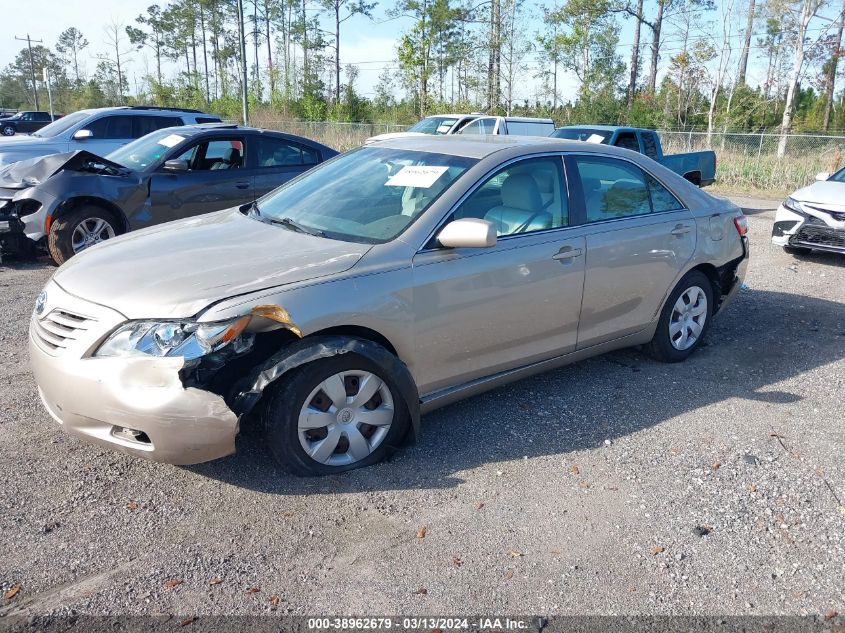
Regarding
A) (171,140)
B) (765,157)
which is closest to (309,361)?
(171,140)

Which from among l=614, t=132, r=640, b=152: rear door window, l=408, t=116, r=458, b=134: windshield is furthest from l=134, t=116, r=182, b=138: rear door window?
l=614, t=132, r=640, b=152: rear door window

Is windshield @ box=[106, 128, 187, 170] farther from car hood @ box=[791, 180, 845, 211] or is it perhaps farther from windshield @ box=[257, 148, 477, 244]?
car hood @ box=[791, 180, 845, 211]

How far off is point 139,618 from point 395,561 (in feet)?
3.30

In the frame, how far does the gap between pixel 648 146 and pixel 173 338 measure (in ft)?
42.2

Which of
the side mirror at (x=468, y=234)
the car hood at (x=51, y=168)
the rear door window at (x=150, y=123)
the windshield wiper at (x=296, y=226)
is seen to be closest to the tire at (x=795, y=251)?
the side mirror at (x=468, y=234)

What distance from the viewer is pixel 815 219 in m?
8.93

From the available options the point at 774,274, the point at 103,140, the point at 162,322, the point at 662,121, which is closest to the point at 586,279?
the point at 162,322

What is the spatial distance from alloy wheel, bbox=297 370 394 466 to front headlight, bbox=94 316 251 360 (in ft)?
1.69

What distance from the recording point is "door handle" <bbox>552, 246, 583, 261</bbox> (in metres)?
4.27

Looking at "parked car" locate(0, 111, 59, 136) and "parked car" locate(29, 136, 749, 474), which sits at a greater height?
"parked car" locate(0, 111, 59, 136)

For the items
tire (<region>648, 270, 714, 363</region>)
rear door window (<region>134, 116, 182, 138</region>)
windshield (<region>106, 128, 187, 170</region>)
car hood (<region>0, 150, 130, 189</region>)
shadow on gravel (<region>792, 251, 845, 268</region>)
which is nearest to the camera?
tire (<region>648, 270, 714, 363</region>)

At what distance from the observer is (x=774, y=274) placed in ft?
28.3

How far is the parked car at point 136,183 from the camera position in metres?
7.78

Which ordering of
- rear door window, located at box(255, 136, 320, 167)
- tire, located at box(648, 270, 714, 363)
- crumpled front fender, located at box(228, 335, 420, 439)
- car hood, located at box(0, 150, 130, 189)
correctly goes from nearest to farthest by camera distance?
crumpled front fender, located at box(228, 335, 420, 439)
tire, located at box(648, 270, 714, 363)
car hood, located at box(0, 150, 130, 189)
rear door window, located at box(255, 136, 320, 167)
